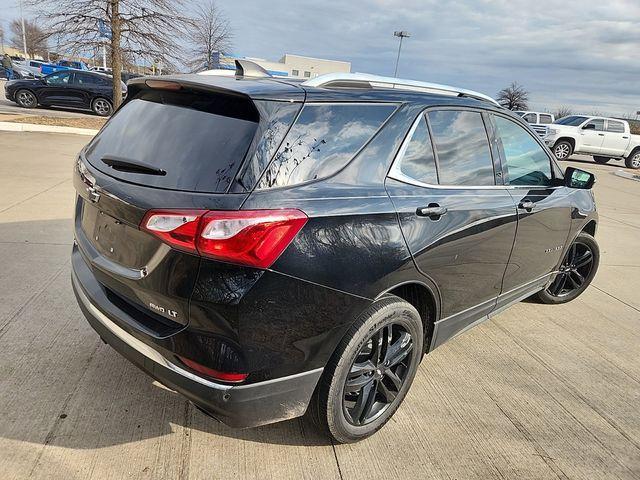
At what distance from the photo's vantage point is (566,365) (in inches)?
137

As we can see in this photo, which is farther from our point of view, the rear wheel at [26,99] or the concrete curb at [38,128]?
the rear wheel at [26,99]

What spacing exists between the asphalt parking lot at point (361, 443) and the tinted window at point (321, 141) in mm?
1388

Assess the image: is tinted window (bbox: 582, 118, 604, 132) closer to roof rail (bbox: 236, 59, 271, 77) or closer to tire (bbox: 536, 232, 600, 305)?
tire (bbox: 536, 232, 600, 305)

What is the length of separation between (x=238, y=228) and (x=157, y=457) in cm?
125

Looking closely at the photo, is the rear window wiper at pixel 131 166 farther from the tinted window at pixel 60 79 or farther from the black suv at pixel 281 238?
the tinted window at pixel 60 79

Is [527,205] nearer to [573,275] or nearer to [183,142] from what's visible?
[573,275]

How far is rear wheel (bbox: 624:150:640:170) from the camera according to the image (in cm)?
2122

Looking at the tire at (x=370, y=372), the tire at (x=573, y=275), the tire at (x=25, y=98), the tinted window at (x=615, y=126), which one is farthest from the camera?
the tinted window at (x=615, y=126)

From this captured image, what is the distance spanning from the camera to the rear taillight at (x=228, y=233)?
181 centimetres

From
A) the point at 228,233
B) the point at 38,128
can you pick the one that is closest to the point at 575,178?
the point at 228,233

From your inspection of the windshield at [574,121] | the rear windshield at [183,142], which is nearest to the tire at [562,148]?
the windshield at [574,121]

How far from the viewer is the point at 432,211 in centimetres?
246

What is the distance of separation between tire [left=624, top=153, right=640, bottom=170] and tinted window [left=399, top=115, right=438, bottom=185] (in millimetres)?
23014

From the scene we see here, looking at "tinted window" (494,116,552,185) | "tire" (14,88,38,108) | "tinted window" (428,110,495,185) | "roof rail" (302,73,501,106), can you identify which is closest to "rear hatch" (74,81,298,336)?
"roof rail" (302,73,501,106)
